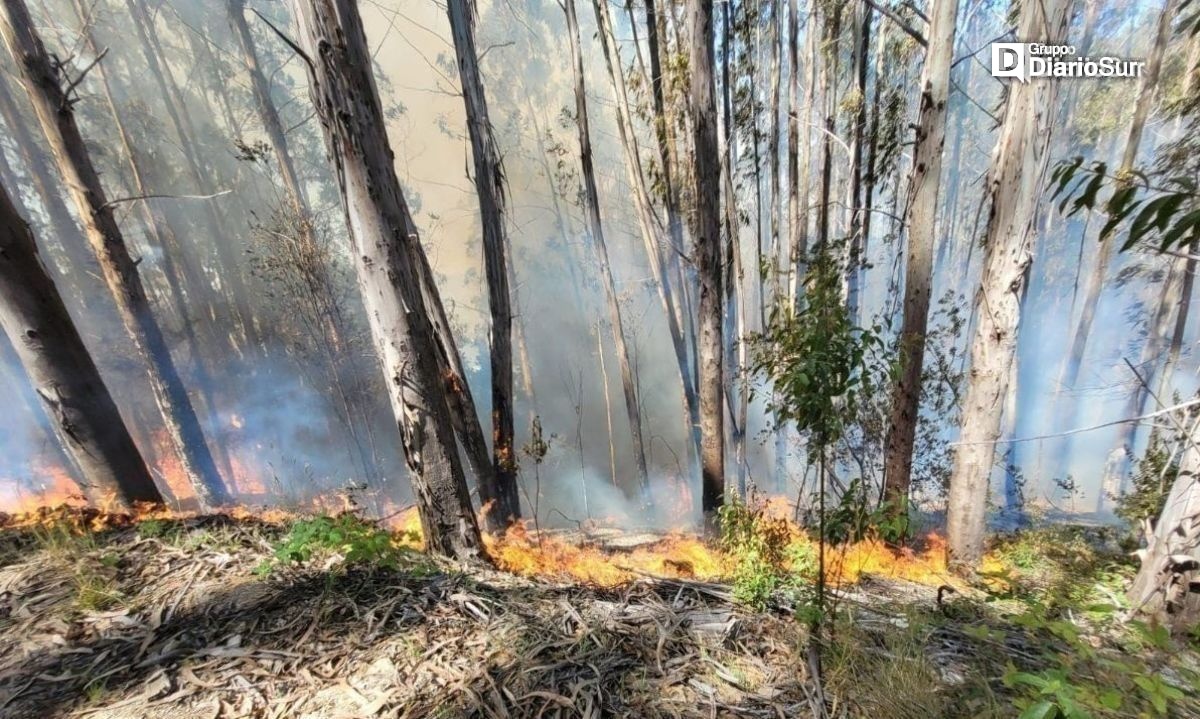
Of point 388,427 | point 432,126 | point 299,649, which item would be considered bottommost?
point 388,427

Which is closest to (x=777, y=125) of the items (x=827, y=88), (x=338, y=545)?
(x=827, y=88)

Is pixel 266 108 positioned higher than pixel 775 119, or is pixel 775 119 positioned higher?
pixel 266 108

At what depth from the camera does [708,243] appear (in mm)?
5098

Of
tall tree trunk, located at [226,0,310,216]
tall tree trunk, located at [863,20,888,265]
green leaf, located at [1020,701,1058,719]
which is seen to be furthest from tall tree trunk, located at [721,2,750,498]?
tall tree trunk, located at [226,0,310,216]

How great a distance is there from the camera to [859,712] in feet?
4.65

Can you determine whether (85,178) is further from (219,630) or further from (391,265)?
(219,630)

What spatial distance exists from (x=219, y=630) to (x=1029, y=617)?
3447mm

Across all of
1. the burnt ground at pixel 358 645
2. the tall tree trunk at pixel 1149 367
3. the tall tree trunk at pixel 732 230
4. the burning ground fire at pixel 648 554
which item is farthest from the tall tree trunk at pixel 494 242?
the tall tree trunk at pixel 1149 367

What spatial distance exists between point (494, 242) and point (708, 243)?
2647 millimetres

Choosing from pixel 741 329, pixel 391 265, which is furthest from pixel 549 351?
pixel 391 265

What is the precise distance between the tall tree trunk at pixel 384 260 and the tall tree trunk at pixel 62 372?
2.24 m

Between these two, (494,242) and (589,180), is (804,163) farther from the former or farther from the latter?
(494,242)

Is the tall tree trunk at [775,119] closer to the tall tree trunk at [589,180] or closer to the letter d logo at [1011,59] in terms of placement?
the letter d logo at [1011,59]

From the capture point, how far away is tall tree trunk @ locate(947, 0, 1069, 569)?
370 centimetres
